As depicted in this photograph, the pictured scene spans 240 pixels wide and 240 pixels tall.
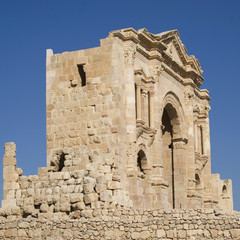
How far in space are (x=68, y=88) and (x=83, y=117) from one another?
154cm

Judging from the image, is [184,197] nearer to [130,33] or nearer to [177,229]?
[130,33]

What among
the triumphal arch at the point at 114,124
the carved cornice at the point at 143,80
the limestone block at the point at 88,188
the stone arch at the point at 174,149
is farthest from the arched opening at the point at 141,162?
the limestone block at the point at 88,188

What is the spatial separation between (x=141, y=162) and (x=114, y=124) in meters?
2.85

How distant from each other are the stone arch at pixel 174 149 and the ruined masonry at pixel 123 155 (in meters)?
0.05

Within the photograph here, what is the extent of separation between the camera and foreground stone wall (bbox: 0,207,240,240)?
15.4 m

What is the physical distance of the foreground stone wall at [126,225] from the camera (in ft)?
50.5

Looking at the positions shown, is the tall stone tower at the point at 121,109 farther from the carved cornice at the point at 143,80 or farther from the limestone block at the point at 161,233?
the limestone block at the point at 161,233

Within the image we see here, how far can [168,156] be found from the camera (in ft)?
103

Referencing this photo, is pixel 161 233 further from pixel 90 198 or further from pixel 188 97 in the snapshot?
pixel 188 97

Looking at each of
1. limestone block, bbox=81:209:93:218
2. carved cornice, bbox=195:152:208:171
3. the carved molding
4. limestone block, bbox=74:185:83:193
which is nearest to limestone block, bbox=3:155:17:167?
limestone block, bbox=74:185:83:193

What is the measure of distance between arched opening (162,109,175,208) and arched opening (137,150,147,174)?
4.06 metres

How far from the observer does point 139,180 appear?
25125 millimetres

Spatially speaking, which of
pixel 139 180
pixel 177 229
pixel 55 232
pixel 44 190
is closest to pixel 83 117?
pixel 139 180

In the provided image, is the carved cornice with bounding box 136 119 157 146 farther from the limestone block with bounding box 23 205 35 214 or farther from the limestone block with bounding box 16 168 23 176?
the limestone block with bounding box 23 205 35 214
